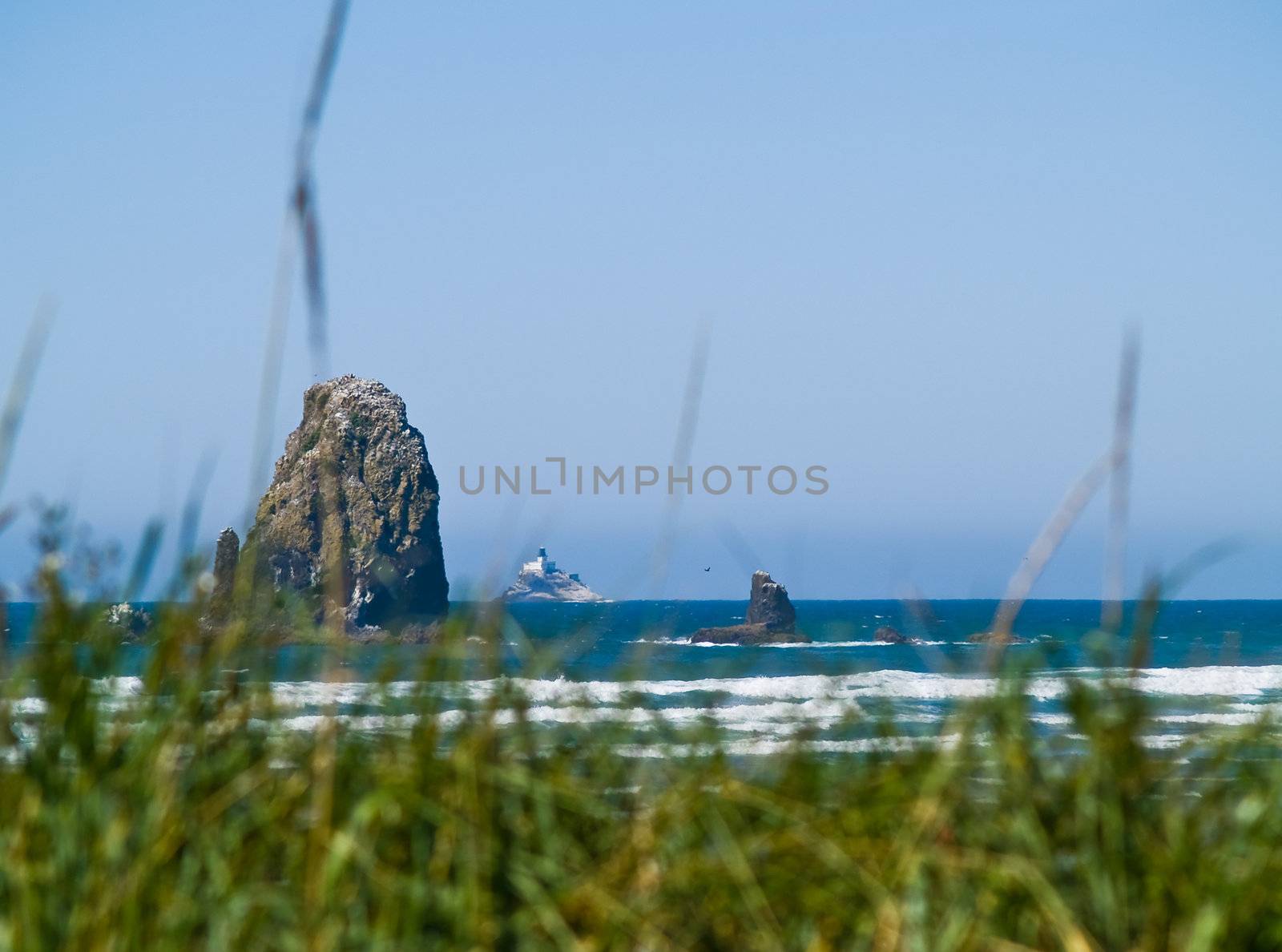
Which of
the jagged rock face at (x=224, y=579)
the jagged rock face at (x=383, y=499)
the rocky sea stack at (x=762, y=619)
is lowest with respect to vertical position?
the jagged rock face at (x=224, y=579)

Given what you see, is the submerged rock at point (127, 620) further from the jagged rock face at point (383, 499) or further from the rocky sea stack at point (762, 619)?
the jagged rock face at point (383, 499)

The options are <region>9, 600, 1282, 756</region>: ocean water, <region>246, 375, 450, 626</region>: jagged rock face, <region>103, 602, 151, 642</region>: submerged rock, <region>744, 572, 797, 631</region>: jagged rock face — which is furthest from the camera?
<region>246, 375, 450, 626</region>: jagged rock face

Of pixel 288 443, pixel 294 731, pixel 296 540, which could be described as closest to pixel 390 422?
pixel 288 443

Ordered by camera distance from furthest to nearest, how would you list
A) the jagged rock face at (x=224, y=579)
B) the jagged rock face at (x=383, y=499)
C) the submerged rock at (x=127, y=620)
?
1. the jagged rock face at (x=383, y=499)
2. the jagged rock face at (x=224, y=579)
3. the submerged rock at (x=127, y=620)

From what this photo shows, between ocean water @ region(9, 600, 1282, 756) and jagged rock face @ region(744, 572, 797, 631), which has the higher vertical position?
jagged rock face @ region(744, 572, 797, 631)

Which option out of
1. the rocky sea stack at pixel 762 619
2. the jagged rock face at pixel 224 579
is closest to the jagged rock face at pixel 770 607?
the rocky sea stack at pixel 762 619

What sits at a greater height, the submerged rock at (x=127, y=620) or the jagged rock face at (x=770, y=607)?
the jagged rock face at (x=770, y=607)

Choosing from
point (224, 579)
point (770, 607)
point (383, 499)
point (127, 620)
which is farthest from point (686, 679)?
Result: point (383, 499)

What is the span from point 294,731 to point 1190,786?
1.46 m

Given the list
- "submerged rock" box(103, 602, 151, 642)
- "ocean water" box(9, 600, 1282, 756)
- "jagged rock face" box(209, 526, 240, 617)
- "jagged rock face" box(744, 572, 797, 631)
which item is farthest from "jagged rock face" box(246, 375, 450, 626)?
"ocean water" box(9, 600, 1282, 756)

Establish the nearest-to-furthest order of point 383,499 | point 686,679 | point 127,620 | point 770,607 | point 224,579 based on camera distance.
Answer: point 127,620 < point 224,579 < point 686,679 < point 770,607 < point 383,499

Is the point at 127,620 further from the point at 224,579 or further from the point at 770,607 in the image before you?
the point at 770,607

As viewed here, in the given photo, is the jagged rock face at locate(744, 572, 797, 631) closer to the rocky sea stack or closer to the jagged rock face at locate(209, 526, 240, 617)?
Result: the rocky sea stack

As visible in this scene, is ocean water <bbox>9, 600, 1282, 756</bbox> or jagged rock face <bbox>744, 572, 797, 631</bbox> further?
jagged rock face <bbox>744, 572, 797, 631</bbox>
